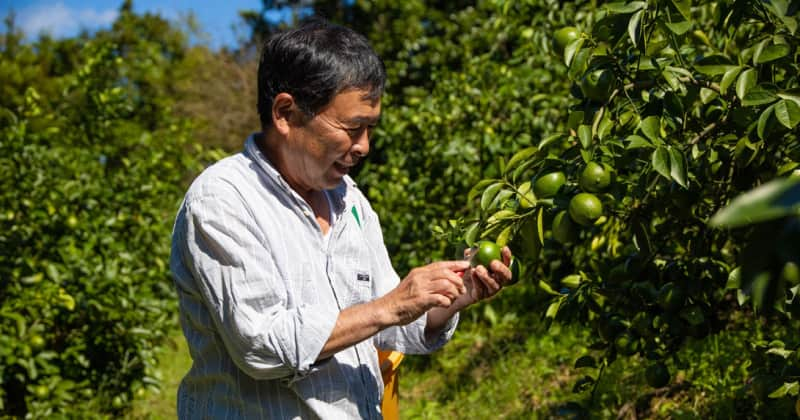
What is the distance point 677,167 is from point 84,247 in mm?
3426

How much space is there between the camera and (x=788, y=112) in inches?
59.7

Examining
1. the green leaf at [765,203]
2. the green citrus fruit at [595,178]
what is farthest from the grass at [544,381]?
the green leaf at [765,203]

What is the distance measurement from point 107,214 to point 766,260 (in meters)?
4.47

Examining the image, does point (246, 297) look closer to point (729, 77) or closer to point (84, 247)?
point (729, 77)

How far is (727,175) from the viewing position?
218 cm

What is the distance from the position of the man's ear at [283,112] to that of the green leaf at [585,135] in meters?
0.61

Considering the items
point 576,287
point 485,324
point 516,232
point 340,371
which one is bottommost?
point 485,324

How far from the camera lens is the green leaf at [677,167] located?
5.08 ft

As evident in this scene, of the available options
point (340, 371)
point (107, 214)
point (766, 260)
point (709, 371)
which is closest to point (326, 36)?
point (340, 371)

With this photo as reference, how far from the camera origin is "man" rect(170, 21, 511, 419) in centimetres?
159

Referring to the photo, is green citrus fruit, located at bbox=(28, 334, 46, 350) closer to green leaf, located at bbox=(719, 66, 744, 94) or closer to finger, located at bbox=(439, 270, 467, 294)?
finger, located at bbox=(439, 270, 467, 294)

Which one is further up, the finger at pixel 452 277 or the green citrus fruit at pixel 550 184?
the green citrus fruit at pixel 550 184

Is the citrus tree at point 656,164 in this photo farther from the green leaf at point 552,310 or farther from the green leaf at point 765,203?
the green leaf at point 765,203

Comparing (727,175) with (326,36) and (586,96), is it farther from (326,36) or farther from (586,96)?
(326,36)
